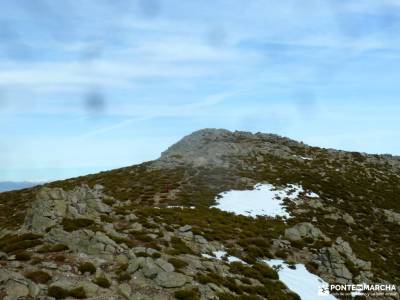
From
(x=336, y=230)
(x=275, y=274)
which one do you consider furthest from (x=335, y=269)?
(x=336, y=230)

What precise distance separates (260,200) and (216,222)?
44.4ft

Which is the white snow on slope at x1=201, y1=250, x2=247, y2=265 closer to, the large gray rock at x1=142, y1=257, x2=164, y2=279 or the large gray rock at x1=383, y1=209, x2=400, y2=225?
the large gray rock at x1=142, y1=257, x2=164, y2=279

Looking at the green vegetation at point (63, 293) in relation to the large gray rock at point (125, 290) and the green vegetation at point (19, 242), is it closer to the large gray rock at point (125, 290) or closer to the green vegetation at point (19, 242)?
the large gray rock at point (125, 290)

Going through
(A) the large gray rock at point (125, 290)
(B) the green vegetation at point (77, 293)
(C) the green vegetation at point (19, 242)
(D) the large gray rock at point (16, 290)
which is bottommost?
(A) the large gray rock at point (125, 290)

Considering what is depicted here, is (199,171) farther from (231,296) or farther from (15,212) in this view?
(231,296)

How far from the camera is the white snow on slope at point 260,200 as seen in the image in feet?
151

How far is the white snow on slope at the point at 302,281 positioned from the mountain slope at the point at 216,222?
3.02 feet

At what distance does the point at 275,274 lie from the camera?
89.8 feet

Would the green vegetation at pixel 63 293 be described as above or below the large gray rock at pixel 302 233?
below

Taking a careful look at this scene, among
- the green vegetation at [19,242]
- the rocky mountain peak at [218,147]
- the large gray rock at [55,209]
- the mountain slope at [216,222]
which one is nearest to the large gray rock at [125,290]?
the mountain slope at [216,222]

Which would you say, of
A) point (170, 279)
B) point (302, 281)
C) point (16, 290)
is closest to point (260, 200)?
point (302, 281)

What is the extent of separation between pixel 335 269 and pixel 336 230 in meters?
13.2

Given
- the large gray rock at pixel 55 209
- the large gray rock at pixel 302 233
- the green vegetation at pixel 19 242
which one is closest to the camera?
the green vegetation at pixel 19 242

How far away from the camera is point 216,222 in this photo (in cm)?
3766
